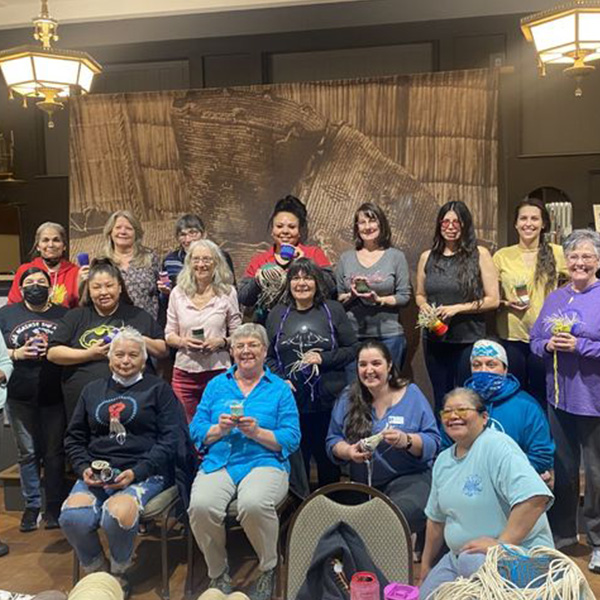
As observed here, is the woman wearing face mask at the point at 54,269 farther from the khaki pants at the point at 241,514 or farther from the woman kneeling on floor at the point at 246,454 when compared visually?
the khaki pants at the point at 241,514

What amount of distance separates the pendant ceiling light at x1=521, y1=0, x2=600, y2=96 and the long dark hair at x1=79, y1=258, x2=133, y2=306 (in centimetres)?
242

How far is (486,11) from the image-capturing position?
5.28 meters

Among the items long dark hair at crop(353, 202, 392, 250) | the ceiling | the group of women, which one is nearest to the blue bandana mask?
the group of women

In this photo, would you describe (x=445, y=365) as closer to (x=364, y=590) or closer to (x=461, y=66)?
(x=364, y=590)

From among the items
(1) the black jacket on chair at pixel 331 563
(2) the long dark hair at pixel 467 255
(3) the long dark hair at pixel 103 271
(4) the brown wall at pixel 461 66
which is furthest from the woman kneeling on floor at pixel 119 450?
(4) the brown wall at pixel 461 66

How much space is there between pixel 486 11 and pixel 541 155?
1190 mm

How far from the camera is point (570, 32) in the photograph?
3348 mm

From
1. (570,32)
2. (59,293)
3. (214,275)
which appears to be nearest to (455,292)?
(214,275)

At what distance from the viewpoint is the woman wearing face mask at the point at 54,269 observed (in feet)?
12.6

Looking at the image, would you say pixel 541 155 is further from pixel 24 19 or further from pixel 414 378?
pixel 24 19

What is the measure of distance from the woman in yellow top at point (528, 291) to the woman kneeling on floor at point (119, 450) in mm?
1734

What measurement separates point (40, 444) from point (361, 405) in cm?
182

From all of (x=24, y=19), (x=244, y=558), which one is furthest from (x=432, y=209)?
→ (x=24, y=19)

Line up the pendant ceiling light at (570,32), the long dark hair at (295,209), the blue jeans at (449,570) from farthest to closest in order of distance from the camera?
the long dark hair at (295,209) < the pendant ceiling light at (570,32) < the blue jeans at (449,570)
